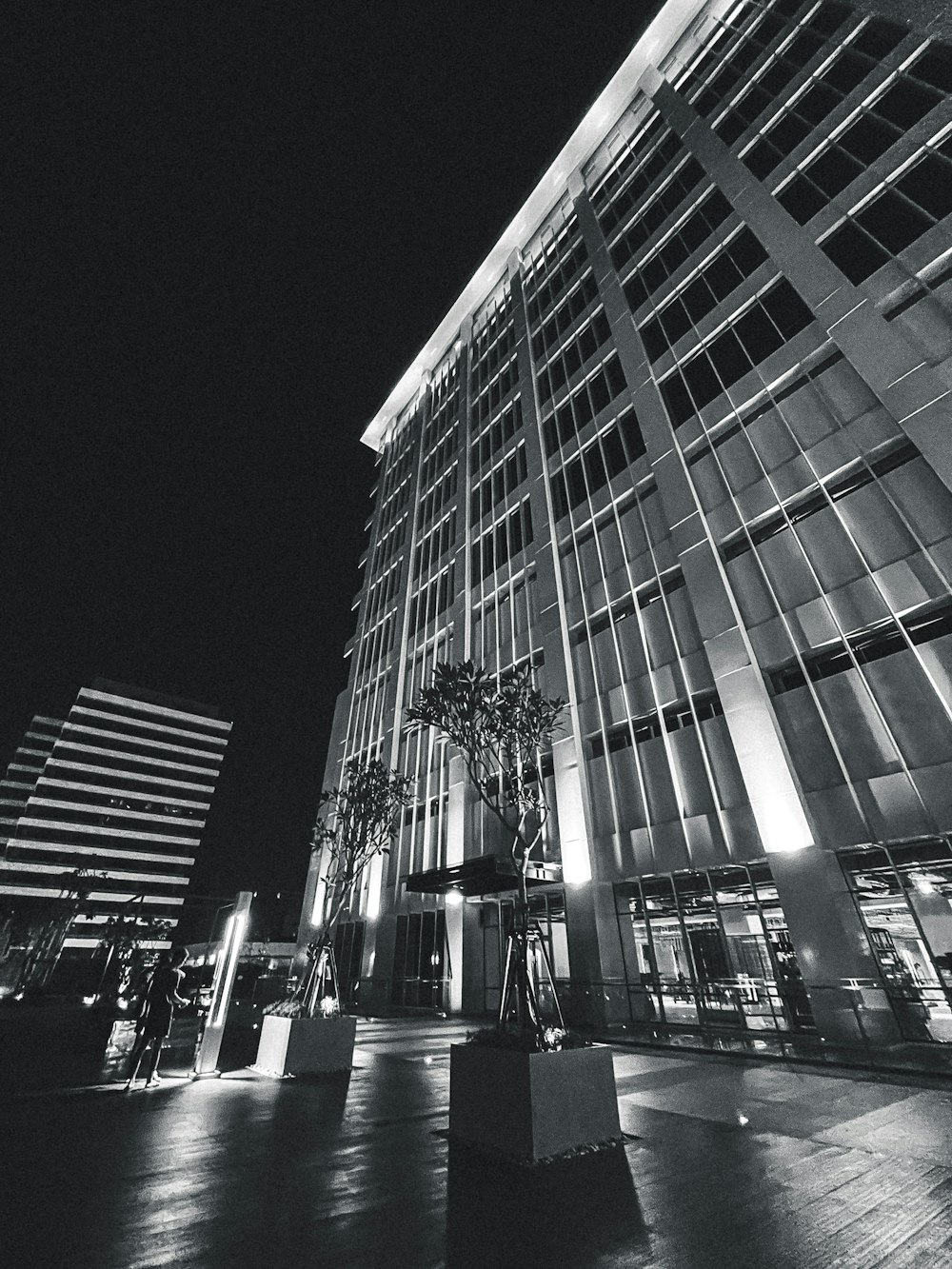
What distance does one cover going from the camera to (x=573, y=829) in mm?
20188

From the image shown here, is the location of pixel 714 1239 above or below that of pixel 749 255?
below

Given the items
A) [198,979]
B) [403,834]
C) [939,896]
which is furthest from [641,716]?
[198,979]

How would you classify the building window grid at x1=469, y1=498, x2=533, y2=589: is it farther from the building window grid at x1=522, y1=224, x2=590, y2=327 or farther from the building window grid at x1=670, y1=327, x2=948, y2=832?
the building window grid at x1=522, y1=224, x2=590, y2=327

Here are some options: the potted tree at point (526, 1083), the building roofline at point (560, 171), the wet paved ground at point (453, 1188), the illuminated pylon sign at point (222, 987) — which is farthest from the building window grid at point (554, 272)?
the wet paved ground at point (453, 1188)

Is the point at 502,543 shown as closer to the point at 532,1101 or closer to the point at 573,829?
the point at 573,829

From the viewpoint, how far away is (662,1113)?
296 inches

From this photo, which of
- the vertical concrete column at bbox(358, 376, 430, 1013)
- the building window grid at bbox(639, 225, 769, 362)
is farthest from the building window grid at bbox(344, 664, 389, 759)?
the building window grid at bbox(639, 225, 769, 362)

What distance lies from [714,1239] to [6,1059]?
49.6ft

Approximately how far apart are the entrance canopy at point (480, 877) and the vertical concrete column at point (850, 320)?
16.4m

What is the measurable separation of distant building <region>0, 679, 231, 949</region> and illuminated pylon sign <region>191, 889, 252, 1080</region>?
88428 millimetres

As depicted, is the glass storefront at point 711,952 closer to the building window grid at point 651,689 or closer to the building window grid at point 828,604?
the building window grid at point 651,689

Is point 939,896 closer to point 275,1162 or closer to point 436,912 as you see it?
point 275,1162

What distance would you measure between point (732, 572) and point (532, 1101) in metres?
16.7

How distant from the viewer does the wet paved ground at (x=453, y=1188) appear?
3.88m
